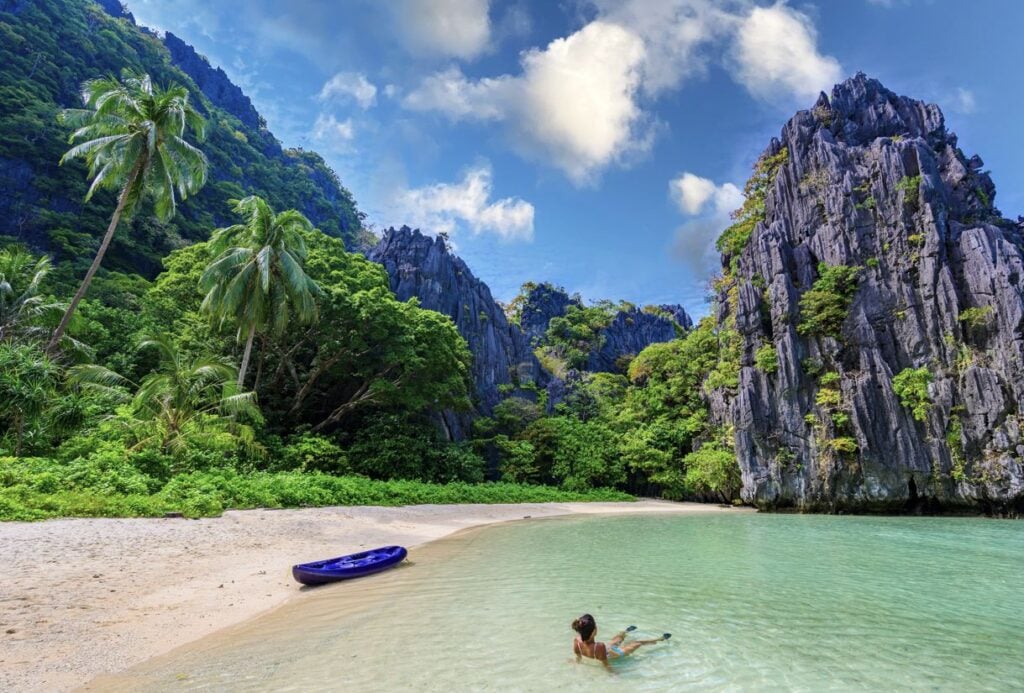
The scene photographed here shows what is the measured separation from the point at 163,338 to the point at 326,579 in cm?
1528

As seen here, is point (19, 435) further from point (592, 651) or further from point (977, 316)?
point (977, 316)

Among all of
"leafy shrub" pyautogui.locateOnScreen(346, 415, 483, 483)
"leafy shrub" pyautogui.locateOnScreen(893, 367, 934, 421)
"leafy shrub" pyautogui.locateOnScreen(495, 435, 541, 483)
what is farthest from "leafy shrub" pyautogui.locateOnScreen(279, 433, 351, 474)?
"leafy shrub" pyautogui.locateOnScreen(893, 367, 934, 421)

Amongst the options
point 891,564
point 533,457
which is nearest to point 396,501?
point 533,457

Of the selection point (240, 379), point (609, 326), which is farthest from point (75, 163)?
point (609, 326)

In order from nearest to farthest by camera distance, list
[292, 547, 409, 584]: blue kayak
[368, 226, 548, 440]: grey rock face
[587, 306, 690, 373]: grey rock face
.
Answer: [292, 547, 409, 584]: blue kayak → [368, 226, 548, 440]: grey rock face → [587, 306, 690, 373]: grey rock face

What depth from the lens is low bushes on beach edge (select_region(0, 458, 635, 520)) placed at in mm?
10359

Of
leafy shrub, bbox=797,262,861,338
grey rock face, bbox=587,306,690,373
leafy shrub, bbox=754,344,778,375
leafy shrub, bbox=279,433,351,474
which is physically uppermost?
grey rock face, bbox=587,306,690,373

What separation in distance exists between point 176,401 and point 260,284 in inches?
264

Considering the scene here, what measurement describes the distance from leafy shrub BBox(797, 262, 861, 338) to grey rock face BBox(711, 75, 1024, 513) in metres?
0.42

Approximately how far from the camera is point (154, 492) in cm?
1309

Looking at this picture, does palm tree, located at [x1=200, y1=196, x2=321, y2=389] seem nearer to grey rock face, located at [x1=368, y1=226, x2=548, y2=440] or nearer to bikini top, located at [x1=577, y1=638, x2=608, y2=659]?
grey rock face, located at [x1=368, y1=226, x2=548, y2=440]

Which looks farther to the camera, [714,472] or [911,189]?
[714,472]

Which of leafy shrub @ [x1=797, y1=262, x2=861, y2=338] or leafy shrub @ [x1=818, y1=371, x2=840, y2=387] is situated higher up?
leafy shrub @ [x1=797, y1=262, x2=861, y2=338]

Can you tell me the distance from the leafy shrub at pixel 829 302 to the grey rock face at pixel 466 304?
2024cm
